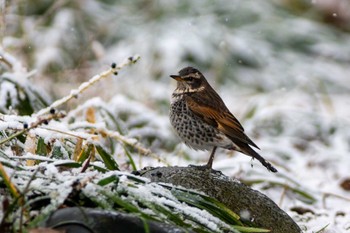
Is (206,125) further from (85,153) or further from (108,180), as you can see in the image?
(108,180)

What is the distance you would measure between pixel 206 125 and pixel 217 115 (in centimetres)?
13

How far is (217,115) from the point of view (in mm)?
4488

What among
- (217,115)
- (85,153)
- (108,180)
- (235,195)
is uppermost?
(217,115)

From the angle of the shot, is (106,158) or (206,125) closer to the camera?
(106,158)

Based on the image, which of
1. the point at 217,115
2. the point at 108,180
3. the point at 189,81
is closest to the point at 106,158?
the point at 217,115

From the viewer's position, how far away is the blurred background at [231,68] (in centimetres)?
595

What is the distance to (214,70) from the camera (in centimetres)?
870

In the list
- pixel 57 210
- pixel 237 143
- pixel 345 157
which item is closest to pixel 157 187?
pixel 57 210

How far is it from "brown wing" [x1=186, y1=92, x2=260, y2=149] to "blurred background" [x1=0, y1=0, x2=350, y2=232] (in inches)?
27.9

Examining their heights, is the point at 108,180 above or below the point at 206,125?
below

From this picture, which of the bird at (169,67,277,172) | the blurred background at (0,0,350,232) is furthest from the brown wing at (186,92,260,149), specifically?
the blurred background at (0,0,350,232)

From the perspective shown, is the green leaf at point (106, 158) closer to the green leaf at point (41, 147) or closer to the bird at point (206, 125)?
the green leaf at point (41, 147)

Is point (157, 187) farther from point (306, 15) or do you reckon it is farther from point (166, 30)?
point (306, 15)

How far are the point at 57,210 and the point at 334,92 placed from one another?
23.5 feet
